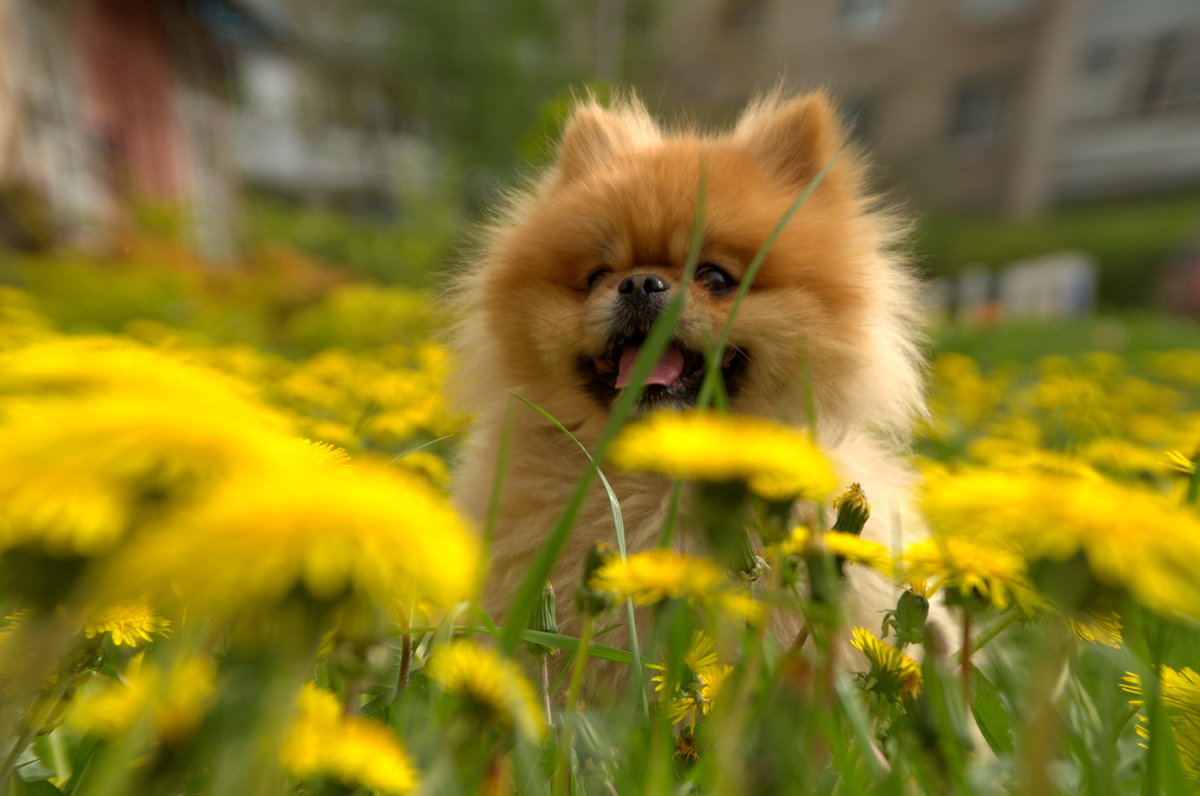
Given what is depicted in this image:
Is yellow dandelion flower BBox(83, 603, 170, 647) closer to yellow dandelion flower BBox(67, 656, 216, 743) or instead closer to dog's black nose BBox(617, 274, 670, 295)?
yellow dandelion flower BBox(67, 656, 216, 743)

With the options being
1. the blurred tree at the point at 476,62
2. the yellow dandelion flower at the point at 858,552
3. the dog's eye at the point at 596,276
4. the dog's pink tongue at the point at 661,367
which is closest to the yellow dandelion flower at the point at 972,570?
the yellow dandelion flower at the point at 858,552

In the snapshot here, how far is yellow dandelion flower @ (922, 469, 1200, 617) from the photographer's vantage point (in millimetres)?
395

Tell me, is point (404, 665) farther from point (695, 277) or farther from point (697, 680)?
point (695, 277)

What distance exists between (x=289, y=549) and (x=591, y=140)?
5.51 feet

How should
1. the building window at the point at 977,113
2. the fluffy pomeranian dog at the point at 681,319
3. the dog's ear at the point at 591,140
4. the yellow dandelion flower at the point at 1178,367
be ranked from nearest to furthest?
the fluffy pomeranian dog at the point at 681,319, the dog's ear at the point at 591,140, the yellow dandelion flower at the point at 1178,367, the building window at the point at 977,113

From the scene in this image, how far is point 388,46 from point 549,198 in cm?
1553

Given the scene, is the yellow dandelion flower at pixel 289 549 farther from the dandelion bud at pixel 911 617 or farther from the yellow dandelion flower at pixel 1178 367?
the yellow dandelion flower at pixel 1178 367

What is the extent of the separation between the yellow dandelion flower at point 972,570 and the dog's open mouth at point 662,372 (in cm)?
86

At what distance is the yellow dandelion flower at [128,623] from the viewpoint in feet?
2.18

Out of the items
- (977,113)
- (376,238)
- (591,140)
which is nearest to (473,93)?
(376,238)

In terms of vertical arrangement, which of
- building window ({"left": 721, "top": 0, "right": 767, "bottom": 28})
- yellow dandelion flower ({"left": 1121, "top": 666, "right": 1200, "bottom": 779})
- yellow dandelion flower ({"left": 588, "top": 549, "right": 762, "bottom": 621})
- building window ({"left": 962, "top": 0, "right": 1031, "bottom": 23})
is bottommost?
yellow dandelion flower ({"left": 1121, "top": 666, "right": 1200, "bottom": 779})

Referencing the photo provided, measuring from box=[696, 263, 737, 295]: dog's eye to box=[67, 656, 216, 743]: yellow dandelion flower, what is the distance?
3.85ft

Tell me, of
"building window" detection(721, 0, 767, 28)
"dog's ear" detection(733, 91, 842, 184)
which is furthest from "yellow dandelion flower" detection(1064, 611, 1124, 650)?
"building window" detection(721, 0, 767, 28)

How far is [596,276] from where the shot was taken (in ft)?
5.43
